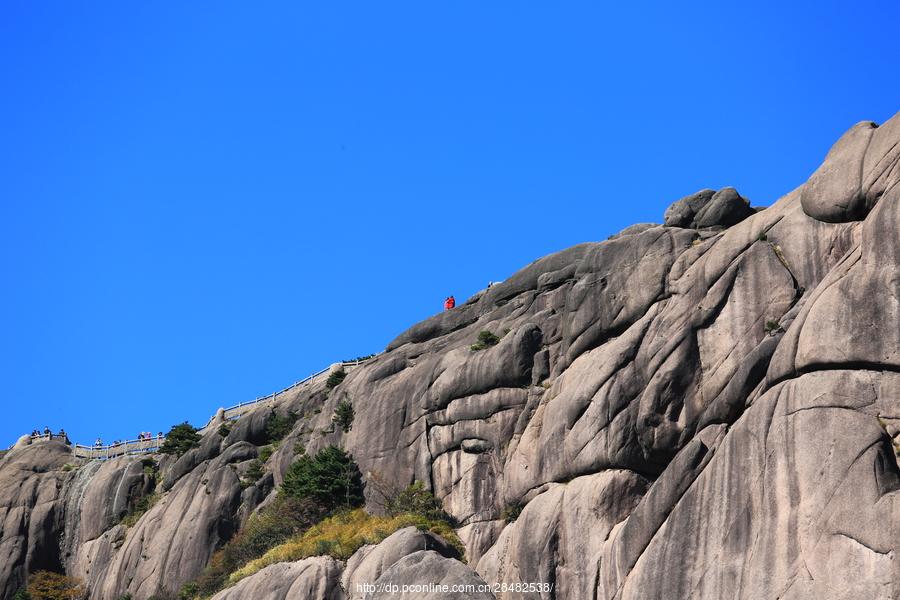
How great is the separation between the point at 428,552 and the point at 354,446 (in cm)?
1627

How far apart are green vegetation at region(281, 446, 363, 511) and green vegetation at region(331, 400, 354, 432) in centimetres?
216

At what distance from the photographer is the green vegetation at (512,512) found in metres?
63.3

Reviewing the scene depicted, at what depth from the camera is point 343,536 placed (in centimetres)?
6800

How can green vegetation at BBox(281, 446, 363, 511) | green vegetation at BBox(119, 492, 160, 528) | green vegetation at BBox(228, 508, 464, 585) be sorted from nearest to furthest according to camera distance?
green vegetation at BBox(228, 508, 464, 585), green vegetation at BBox(281, 446, 363, 511), green vegetation at BBox(119, 492, 160, 528)

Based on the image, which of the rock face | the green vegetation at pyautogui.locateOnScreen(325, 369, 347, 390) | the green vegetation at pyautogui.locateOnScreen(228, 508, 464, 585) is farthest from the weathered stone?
the green vegetation at pyautogui.locateOnScreen(325, 369, 347, 390)

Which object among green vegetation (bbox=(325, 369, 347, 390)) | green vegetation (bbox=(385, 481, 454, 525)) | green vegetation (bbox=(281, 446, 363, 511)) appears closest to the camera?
green vegetation (bbox=(385, 481, 454, 525))

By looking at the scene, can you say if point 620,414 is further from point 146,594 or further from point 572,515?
point 146,594

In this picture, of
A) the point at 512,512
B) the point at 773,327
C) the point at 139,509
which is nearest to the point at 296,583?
the point at 512,512

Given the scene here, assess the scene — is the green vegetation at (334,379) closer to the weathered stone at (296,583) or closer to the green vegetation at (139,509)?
the green vegetation at (139,509)

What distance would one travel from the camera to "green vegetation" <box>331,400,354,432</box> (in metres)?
Answer: 77.6

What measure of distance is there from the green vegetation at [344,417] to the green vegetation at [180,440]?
16.2 meters

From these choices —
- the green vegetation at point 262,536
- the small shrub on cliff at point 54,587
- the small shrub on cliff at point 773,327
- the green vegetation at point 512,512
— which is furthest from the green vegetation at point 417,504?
the small shrub on cliff at point 54,587

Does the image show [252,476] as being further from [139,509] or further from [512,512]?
[512,512]

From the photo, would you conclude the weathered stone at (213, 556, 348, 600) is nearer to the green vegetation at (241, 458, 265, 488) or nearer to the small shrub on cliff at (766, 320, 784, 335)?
the green vegetation at (241, 458, 265, 488)
